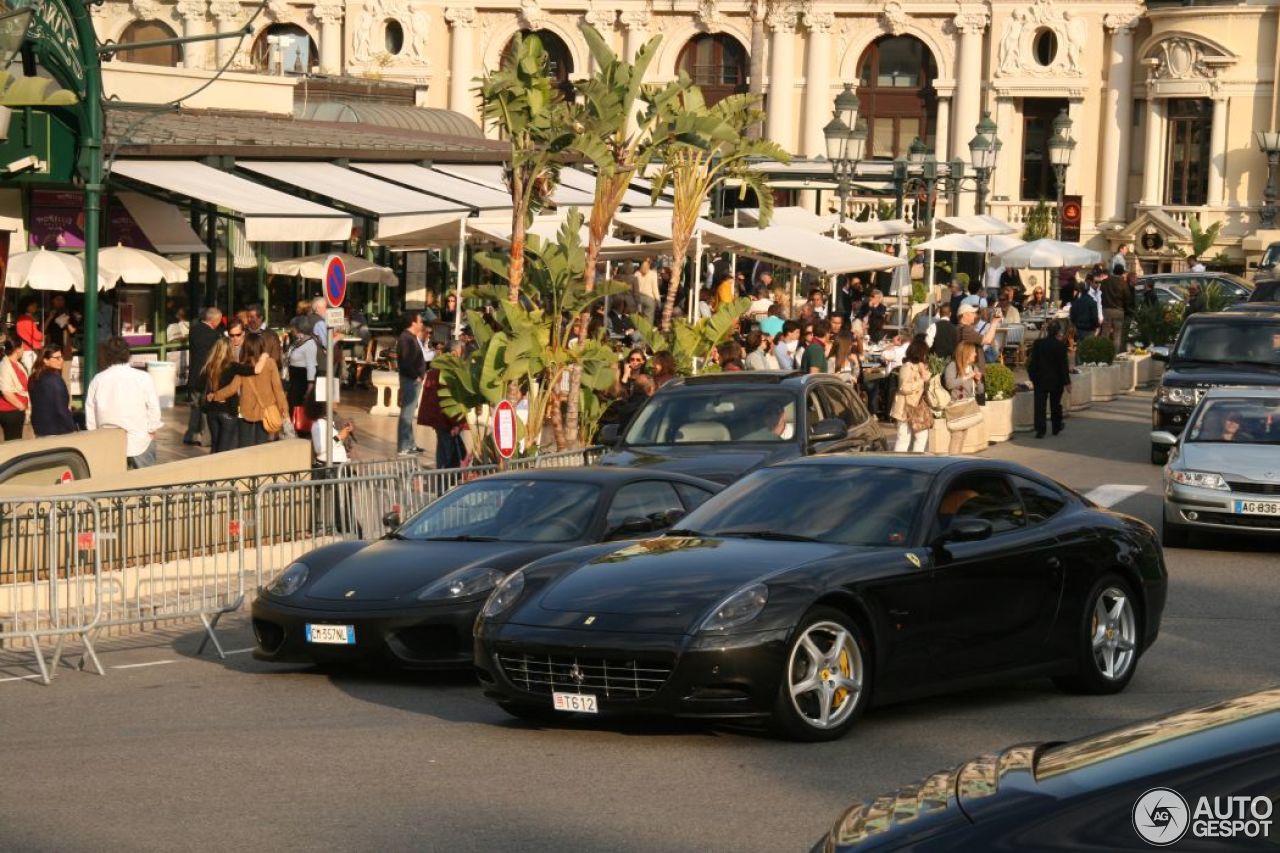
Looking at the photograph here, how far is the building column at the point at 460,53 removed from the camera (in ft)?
255

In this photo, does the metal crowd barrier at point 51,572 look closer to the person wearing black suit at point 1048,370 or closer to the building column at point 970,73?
the person wearing black suit at point 1048,370

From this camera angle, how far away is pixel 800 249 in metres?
34.9

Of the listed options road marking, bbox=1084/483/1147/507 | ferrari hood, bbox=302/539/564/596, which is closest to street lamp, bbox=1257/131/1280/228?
road marking, bbox=1084/483/1147/507

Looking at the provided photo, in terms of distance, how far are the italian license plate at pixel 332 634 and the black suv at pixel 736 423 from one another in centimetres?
541

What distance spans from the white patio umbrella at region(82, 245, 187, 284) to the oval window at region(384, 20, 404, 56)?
48.9 meters

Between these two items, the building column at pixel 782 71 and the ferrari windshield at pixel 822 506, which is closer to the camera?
the ferrari windshield at pixel 822 506

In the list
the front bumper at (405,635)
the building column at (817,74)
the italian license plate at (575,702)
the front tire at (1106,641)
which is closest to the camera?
the italian license plate at (575,702)

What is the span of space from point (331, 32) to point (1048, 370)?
53.0 meters

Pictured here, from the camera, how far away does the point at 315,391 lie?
69.8ft

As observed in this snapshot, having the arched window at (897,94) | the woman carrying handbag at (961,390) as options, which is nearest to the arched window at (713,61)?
the arched window at (897,94)

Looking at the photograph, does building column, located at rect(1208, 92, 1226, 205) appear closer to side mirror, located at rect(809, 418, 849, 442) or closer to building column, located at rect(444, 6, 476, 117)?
building column, located at rect(444, 6, 476, 117)

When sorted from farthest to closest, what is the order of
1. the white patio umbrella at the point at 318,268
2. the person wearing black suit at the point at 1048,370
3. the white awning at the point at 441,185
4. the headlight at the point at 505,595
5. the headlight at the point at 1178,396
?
the white awning at the point at 441,185, the white patio umbrella at the point at 318,268, the person wearing black suit at the point at 1048,370, the headlight at the point at 1178,396, the headlight at the point at 505,595

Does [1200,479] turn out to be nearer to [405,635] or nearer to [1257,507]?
[1257,507]

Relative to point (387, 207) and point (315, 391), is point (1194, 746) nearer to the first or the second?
point (315, 391)
